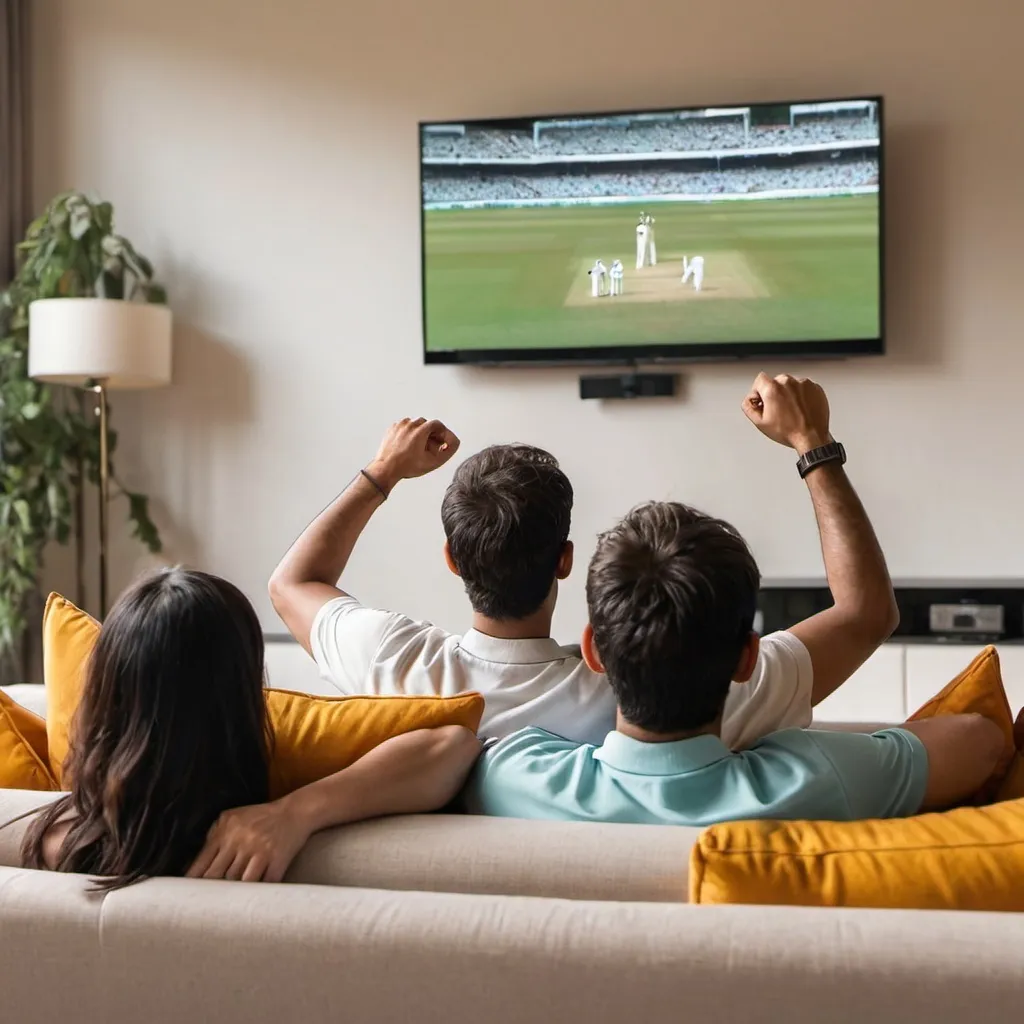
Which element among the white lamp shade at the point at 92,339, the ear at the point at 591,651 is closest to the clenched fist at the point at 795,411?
the ear at the point at 591,651

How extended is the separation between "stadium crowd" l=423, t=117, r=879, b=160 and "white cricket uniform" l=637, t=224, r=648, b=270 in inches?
9.1

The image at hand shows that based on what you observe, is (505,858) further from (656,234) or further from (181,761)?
(656,234)

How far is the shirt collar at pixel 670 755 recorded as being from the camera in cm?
119

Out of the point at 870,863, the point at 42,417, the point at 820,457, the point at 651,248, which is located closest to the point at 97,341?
the point at 42,417

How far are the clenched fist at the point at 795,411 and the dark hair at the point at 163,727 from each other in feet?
2.45

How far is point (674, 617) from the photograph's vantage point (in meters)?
1.19

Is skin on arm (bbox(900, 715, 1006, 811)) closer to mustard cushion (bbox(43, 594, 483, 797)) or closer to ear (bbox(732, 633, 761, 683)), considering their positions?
ear (bbox(732, 633, 761, 683))

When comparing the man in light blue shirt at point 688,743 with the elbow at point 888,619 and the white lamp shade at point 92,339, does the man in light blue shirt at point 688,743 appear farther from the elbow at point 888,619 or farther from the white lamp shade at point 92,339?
the white lamp shade at point 92,339

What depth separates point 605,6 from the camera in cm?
401

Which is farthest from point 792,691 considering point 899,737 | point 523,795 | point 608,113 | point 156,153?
point 156,153

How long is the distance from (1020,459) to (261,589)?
7.95 ft

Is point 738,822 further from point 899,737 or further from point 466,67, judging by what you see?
point 466,67

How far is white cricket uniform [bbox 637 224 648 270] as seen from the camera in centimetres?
396

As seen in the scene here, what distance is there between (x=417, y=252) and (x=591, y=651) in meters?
3.08
